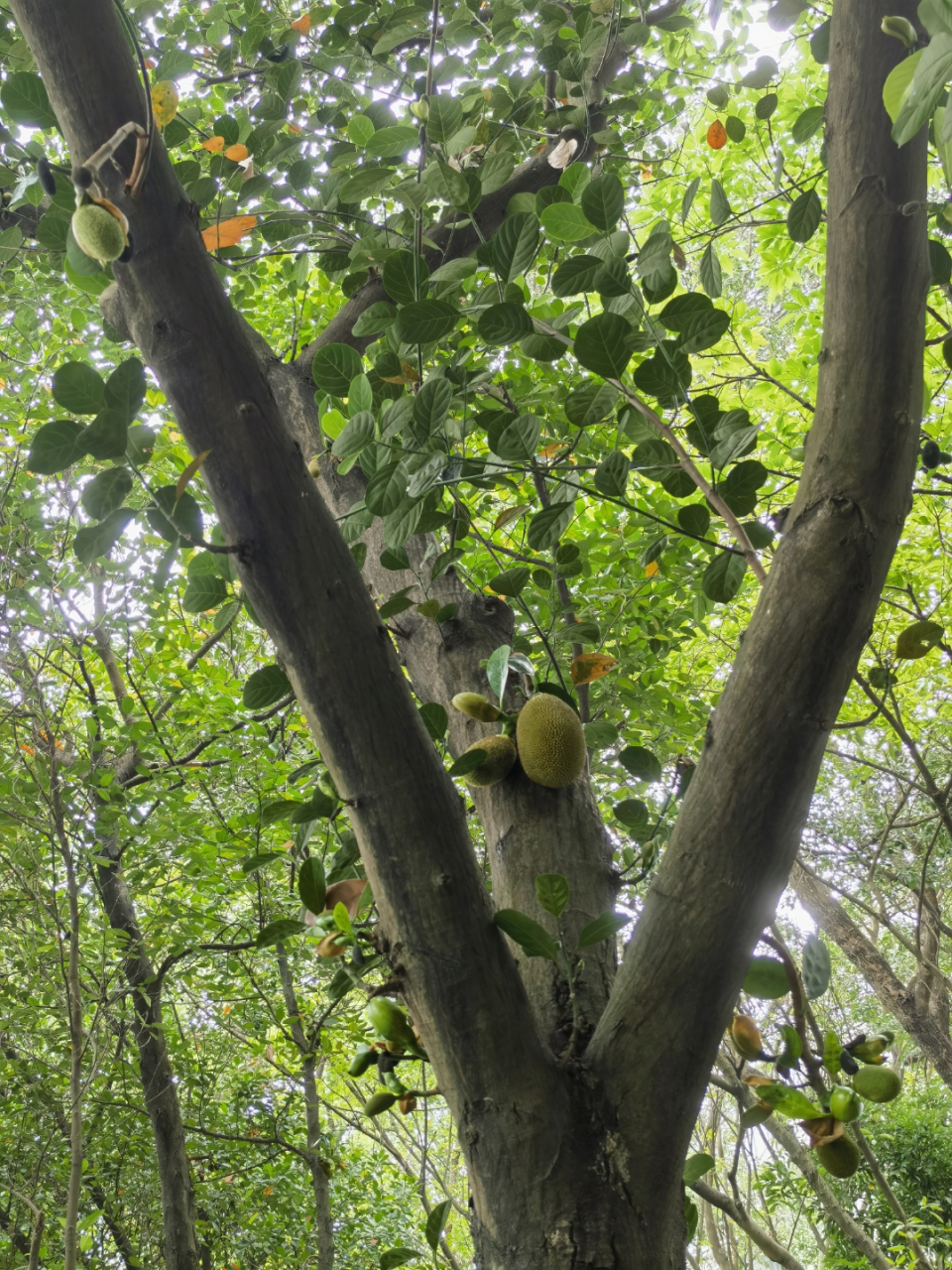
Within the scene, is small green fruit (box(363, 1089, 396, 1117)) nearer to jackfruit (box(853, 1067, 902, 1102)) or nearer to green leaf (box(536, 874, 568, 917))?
green leaf (box(536, 874, 568, 917))

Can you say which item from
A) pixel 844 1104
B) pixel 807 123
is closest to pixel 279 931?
pixel 844 1104

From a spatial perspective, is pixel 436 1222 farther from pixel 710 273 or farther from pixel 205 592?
pixel 710 273

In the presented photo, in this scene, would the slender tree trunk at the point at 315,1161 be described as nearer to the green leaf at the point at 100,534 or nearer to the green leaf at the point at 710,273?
the green leaf at the point at 100,534

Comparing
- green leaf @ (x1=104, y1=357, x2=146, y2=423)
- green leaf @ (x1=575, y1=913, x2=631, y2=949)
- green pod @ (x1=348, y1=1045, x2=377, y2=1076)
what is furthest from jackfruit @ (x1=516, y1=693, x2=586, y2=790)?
green leaf @ (x1=104, y1=357, x2=146, y2=423)

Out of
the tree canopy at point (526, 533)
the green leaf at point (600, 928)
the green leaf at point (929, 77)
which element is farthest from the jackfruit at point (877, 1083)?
the green leaf at point (929, 77)

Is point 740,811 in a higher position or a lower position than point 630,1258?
higher

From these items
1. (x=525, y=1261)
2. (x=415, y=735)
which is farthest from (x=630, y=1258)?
(x=415, y=735)

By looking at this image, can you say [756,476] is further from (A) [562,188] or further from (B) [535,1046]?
(B) [535,1046]

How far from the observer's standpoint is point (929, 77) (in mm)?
413

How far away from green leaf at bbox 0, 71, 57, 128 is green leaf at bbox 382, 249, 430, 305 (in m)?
0.35

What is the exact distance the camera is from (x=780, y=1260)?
88.0 inches

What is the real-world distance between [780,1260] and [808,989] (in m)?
1.88

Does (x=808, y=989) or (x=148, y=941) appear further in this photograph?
(x=148, y=941)

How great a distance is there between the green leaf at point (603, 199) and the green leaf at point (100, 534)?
539 millimetres
